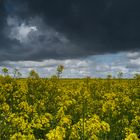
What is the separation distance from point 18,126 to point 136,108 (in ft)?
23.2

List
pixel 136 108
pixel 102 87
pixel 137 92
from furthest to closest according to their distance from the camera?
pixel 102 87 → pixel 137 92 → pixel 136 108

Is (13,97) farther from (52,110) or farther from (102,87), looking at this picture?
(102,87)

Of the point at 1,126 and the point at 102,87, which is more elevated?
the point at 102,87

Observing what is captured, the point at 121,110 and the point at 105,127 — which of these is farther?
the point at 121,110

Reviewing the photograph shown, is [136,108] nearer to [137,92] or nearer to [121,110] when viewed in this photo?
[121,110]

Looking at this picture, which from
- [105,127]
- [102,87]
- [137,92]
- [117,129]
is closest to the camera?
[105,127]

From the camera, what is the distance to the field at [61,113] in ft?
31.0

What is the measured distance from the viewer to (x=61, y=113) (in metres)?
12.2

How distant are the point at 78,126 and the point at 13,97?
737 centimetres

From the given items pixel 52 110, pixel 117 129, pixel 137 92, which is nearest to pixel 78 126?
pixel 117 129

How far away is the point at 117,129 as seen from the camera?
42.8 ft

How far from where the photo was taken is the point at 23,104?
13953 mm

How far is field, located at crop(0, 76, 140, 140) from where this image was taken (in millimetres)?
9453

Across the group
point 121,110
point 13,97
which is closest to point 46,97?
point 13,97
